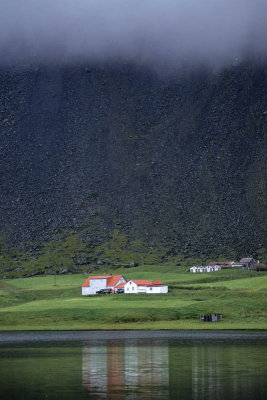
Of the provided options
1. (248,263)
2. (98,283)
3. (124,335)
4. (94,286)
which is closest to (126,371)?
(124,335)

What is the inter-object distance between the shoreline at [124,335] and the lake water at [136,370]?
343 cm

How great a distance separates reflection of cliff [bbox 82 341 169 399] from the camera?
122ft

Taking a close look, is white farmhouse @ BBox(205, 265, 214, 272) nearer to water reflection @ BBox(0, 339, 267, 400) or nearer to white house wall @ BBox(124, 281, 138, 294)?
white house wall @ BBox(124, 281, 138, 294)

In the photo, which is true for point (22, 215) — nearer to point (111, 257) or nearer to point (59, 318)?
point (111, 257)

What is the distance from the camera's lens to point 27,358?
53250 mm

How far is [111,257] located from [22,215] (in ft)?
108

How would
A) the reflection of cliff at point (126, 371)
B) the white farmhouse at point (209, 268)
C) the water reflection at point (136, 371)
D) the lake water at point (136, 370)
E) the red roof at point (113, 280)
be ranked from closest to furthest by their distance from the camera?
the water reflection at point (136, 371)
the lake water at point (136, 370)
the reflection of cliff at point (126, 371)
the red roof at point (113, 280)
the white farmhouse at point (209, 268)

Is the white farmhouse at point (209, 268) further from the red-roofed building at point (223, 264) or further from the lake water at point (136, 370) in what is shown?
the lake water at point (136, 370)

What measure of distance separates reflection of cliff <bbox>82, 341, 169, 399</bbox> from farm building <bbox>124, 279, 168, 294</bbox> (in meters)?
50.0

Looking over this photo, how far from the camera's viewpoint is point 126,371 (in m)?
44.9

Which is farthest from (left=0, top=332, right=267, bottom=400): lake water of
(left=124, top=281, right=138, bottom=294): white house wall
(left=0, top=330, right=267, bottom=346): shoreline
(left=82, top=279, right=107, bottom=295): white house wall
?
(left=82, top=279, right=107, bottom=295): white house wall

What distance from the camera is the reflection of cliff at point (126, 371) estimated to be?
3725 cm

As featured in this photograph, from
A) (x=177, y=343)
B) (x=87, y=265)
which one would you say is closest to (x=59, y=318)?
(x=177, y=343)

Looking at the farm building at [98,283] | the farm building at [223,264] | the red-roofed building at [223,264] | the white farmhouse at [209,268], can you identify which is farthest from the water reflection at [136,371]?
the farm building at [223,264]
